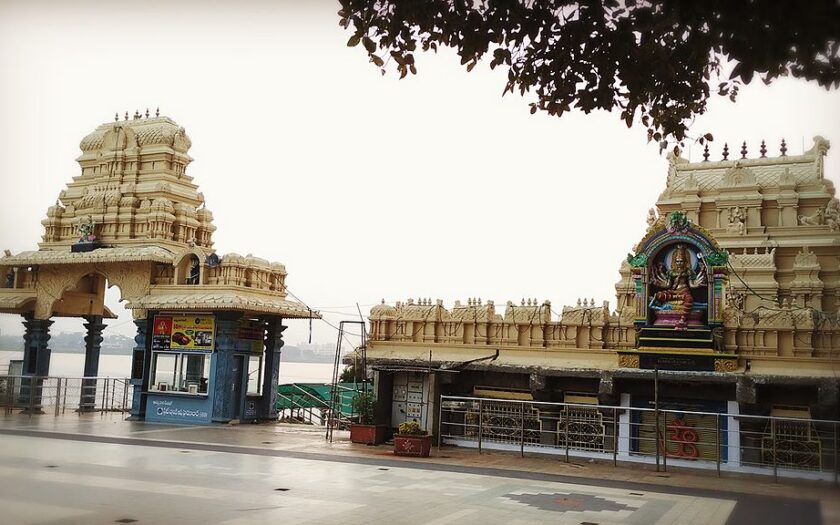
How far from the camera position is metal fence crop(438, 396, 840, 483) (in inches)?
546

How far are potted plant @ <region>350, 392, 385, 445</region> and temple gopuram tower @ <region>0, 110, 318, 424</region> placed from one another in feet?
13.8

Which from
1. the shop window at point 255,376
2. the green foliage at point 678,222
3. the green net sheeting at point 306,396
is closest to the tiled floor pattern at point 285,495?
the green foliage at point 678,222

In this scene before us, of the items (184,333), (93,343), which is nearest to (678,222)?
(184,333)

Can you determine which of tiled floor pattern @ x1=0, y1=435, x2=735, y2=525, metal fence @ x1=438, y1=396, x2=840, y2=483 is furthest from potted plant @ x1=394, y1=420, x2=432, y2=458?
tiled floor pattern @ x1=0, y1=435, x2=735, y2=525

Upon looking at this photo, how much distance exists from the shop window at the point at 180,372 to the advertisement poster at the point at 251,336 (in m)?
0.94

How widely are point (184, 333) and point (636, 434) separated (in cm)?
1165

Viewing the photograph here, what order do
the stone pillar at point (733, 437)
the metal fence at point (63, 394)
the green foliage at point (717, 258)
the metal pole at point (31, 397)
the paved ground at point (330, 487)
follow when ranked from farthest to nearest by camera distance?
the metal fence at point (63, 394), the metal pole at point (31, 397), the green foliage at point (717, 258), the stone pillar at point (733, 437), the paved ground at point (330, 487)

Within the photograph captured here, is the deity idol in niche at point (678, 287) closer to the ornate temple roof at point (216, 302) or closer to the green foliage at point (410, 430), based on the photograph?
the green foliage at point (410, 430)

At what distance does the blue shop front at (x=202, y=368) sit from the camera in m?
19.6

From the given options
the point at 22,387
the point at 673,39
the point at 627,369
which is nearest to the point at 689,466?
the point at 627,369

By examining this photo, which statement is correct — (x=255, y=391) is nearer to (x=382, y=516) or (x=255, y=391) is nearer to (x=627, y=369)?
(x=627, y=369)

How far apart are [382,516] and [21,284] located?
18117 mm

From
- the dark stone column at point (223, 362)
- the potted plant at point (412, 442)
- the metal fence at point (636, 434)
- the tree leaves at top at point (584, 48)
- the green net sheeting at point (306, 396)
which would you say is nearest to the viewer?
the tree leaves at top at point (584, 48)

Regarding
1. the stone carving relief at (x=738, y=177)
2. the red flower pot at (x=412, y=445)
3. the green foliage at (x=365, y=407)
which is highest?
the stone carving relief at (x=738, y=177)
